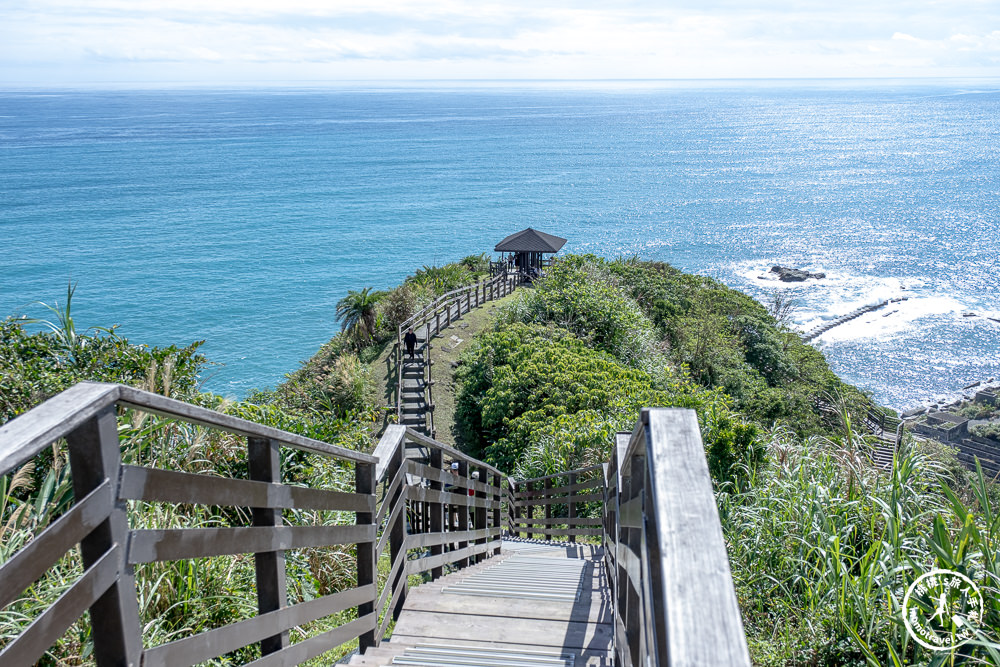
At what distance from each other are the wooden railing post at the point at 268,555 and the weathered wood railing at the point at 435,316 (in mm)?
16732

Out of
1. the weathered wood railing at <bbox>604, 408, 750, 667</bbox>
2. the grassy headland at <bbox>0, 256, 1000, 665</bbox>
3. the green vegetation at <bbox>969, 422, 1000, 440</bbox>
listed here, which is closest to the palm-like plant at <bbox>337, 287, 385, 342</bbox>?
the grassy headland at <bbox>0, 256, 1000, 665</bbox>

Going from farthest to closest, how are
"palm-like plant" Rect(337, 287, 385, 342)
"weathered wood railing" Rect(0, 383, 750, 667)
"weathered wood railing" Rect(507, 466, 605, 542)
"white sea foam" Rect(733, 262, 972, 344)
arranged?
1. "white sea foam" Rect(733, 262, 972, 344)
2. "palm-like plant" Rect(337, 287, 385, 342)
3. "weathered wood railing" Rect(507, 466, 605, 542)
4. "weathered wood railing" Rect(0, 383, 750, 667)

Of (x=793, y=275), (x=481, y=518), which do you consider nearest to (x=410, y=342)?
(x=481, y=518)

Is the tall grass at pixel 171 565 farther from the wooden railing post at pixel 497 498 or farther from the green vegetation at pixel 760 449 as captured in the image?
the green vegetation at pixel 760 449

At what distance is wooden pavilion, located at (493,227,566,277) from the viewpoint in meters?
35.3

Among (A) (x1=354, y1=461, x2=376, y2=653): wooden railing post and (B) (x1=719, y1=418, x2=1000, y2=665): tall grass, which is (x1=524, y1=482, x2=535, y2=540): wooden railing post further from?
(A) (x1=354, y1=461, x2=376, y2=653): wooden railing post

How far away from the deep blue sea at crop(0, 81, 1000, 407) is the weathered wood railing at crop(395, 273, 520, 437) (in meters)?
5.77

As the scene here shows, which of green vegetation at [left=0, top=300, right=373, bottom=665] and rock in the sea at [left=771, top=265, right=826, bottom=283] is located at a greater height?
green vegetation at [left=0, top=300, right=373, bottom=665]

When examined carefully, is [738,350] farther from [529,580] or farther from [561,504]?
[529,580]

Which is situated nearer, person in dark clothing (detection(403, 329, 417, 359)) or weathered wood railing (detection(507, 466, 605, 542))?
weathered wood railing (detection(507, 466, 605, 542))

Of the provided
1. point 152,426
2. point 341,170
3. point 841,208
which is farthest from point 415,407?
point 341,170

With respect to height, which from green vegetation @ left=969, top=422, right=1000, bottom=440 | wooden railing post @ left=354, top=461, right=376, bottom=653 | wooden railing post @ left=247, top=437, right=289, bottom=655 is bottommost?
green vegetation @ left=969, top=422, right=1000, bottom=440

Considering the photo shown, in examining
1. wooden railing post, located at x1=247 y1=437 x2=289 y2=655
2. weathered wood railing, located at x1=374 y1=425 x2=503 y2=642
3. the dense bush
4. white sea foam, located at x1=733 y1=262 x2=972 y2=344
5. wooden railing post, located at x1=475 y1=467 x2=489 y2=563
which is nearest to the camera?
wooden railing post, located at x1=247 y1=437 x2=289 y2=655

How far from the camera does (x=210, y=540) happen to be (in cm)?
224
